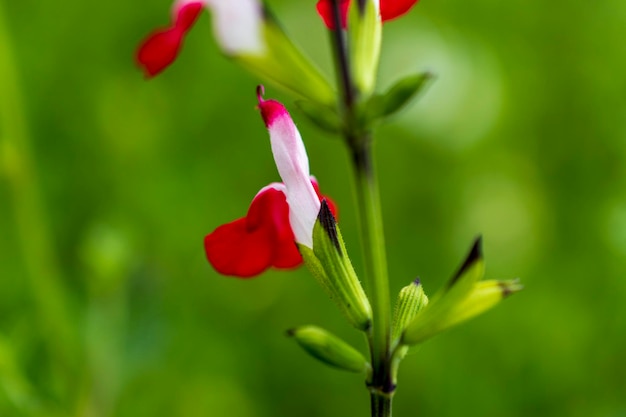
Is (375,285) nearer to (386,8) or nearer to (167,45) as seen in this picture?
(386,8)

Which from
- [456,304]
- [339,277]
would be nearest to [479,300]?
[456,304]

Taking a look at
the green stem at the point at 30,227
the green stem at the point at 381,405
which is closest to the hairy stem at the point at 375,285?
the green stem at the point at 381,405

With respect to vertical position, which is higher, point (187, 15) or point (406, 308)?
point (187, 15)

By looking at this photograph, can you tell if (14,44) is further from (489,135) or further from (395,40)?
(489,135)

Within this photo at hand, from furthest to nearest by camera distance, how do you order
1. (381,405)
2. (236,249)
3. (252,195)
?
(252,195) < (236,249) < (381,405)

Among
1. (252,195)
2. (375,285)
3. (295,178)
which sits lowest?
(375,285)

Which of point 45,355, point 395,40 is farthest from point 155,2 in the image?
point 45,355
